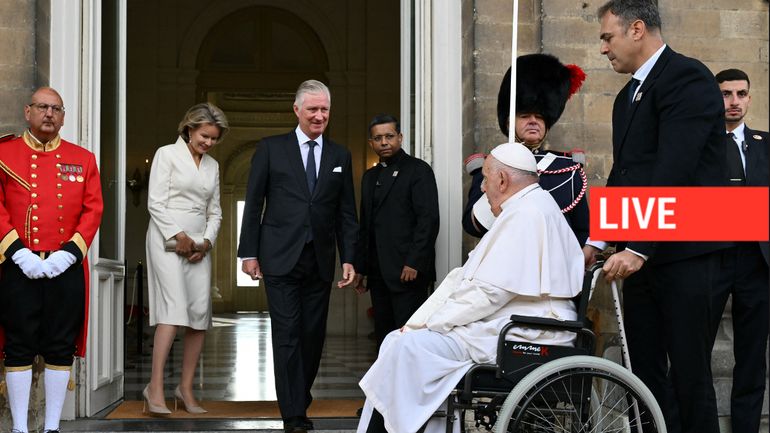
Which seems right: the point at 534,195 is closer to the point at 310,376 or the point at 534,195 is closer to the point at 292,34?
the point at 310,376

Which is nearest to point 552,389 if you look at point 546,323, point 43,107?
point 546,323

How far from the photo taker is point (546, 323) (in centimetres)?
396

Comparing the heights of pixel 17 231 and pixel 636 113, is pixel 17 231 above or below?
below

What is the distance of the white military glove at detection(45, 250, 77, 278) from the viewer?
5161mm

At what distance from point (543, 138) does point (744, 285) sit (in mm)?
1138

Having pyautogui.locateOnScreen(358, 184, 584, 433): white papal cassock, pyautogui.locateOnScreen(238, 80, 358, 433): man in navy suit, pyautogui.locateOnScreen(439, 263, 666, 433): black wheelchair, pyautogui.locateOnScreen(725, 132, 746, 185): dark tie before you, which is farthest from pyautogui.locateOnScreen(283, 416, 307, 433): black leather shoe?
pyautogui.locateOnScreen(725, 132, 746, 185): dark tie

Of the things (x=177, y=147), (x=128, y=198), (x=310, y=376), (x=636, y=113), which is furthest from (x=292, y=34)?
(x=636, y=113)

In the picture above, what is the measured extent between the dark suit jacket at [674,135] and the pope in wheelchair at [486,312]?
309 mm

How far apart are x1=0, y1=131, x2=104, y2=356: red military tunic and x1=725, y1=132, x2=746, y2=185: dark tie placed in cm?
306

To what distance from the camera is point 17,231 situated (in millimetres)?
5270

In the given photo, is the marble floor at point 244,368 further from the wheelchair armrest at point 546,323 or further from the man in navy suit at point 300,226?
the wheelchair armrest at point 546,323

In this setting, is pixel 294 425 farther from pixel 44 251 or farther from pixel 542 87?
pixel 542 87

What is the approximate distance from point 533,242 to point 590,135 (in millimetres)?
2301

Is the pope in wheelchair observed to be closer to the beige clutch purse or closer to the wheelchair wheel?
the wheelchair wheel
